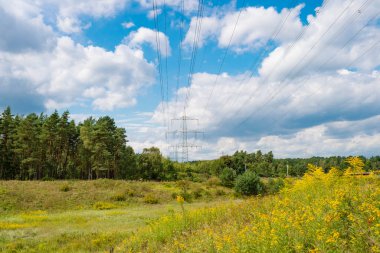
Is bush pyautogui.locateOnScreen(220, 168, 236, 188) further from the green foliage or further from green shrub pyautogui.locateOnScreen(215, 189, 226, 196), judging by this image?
green shrub pyautogui.locateOnScreen(215, 189, 226, 196)

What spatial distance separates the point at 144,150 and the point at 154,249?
87.4 metres

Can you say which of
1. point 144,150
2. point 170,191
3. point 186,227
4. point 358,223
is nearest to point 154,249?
point 186,227

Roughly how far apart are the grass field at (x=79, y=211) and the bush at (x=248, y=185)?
5.06 metres

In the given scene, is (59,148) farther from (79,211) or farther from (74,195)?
(79,211)

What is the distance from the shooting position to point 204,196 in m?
48.0

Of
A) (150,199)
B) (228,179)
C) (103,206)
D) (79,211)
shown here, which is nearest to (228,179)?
(228,179)

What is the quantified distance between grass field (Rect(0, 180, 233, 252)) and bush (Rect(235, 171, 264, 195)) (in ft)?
16.6

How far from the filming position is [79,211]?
32.4 meters

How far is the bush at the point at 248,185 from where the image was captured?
44438mm

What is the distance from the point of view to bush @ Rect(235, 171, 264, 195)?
146 ft

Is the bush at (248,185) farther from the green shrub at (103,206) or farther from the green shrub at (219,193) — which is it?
the green shrub at (103,206)

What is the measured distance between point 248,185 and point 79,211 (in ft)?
77.7

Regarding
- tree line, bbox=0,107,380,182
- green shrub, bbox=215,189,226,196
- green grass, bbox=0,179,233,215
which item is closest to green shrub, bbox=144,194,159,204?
green grass, bbox=0,179,233,215

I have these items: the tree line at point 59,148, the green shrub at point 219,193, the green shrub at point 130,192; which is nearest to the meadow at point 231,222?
the green shrub at point 130,192
